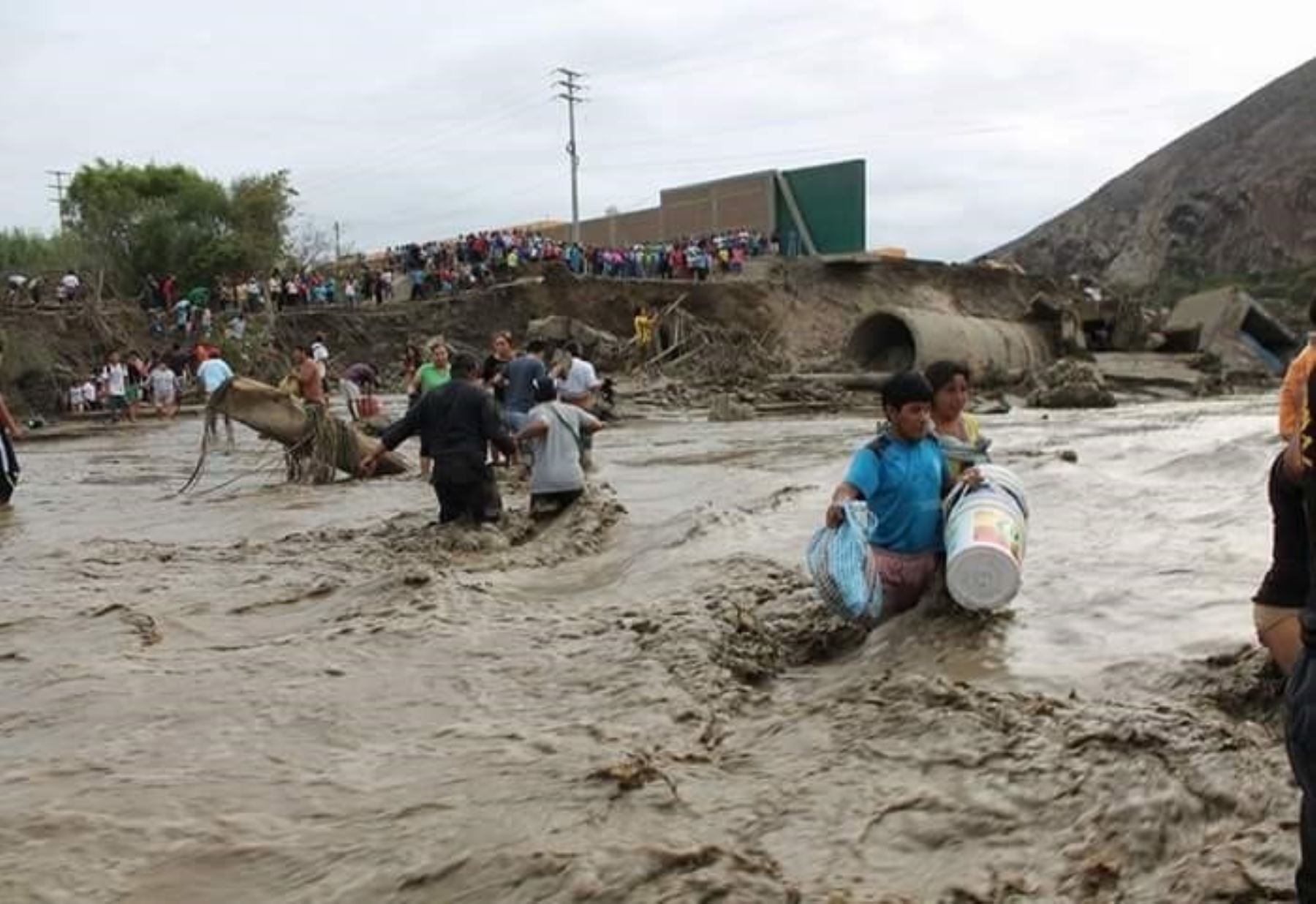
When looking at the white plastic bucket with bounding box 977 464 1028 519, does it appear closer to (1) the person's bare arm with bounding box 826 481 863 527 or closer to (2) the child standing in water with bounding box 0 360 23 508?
(1) the person's bare arm with bounding box 826 481 863 527

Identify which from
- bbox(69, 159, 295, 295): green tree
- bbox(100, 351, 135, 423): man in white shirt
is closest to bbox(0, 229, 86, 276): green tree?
bbox(69, 159, 295, 295): green tree

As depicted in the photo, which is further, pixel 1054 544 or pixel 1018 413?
pixel 1018 413

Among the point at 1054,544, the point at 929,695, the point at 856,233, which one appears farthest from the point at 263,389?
the point at 856,233

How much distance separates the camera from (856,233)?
41594 mm

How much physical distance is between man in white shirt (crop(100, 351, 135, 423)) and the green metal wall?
23.6m

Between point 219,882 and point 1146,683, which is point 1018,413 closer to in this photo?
point 1146,683

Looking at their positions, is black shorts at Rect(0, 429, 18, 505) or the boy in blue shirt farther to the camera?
black shorts at Rect(0, 429, 18, 505)

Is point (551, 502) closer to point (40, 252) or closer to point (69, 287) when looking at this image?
point (69, 287)

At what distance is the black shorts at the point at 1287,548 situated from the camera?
327 cm

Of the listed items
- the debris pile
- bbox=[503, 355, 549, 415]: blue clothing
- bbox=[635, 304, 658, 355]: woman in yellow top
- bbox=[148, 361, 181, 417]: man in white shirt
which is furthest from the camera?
bbox=[635, 304, 658, 355]: woman in yellow top

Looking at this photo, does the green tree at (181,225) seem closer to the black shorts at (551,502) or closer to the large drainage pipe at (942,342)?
the large drainage pipe at (942,342)

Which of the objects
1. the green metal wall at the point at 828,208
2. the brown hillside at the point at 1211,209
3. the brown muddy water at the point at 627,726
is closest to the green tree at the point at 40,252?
the green metal wall at the point at 828,208

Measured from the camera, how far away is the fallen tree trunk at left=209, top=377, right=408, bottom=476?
12031 millimetres

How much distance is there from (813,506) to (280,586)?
4085 millimetres
